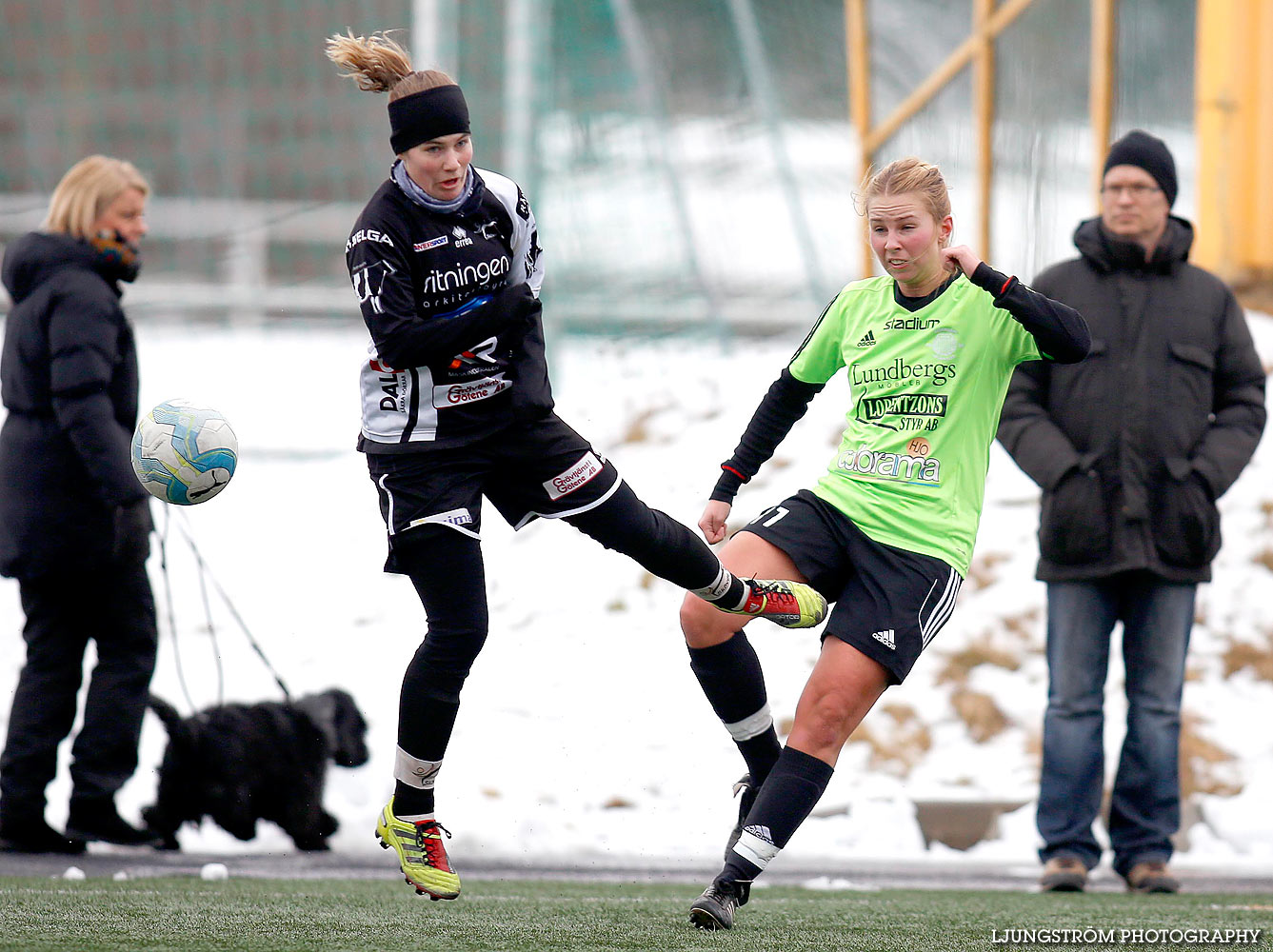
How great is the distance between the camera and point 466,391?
3.88m

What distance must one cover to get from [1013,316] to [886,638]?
0.87 metres

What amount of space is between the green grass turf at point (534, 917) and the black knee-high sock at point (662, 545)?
858 millimetres

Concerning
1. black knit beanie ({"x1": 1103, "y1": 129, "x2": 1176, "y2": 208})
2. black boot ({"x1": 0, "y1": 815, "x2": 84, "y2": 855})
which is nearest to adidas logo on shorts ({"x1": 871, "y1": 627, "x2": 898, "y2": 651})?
black knit beanie ({"x1": 1103, "y1": 129, "x2": 1176, "y2": 208})

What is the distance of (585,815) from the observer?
631 cm

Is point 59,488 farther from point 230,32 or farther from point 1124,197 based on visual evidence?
point 230,32

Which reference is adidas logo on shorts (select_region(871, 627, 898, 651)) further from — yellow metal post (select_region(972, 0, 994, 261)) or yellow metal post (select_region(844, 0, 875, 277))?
yellow metal post (select_region(844, 0, 875, 277))

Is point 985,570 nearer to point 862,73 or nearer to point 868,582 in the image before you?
point 868,582

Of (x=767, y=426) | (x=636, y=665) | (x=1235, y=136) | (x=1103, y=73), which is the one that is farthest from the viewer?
(x=1103, y=73)

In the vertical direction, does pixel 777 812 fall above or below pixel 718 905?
above

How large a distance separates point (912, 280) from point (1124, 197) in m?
1.53

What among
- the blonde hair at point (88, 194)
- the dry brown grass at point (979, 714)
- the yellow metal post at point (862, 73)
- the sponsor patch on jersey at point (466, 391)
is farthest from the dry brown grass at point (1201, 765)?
the yellow metal post at point (862, 73)

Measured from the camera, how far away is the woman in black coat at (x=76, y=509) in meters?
5.29

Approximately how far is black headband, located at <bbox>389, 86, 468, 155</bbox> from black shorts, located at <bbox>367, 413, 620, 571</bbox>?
75cm

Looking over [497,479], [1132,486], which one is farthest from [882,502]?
[1132,486]
